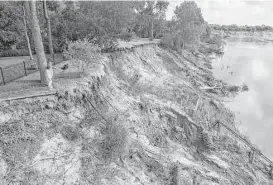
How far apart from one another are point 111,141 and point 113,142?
12 centimetres

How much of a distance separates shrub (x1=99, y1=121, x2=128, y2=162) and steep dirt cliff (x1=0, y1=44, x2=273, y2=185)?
0.05 m

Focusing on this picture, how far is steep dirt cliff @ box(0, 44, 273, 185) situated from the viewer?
873cm

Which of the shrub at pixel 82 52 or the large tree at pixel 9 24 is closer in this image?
the shrub at pixel 82 52

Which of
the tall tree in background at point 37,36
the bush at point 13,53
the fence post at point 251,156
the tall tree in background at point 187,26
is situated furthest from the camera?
the tall tree in background at point 187,26

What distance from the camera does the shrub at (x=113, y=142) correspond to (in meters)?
10.3

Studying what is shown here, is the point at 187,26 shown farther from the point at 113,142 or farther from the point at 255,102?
the point at 113,142

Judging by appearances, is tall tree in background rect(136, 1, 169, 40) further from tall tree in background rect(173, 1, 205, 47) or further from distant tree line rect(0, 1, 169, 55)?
distant tree line rect(0, 1, 169, 55)

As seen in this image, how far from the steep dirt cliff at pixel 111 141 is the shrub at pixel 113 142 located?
0.05 metres

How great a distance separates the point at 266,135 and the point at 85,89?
17.8 m

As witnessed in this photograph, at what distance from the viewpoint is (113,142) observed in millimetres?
10477

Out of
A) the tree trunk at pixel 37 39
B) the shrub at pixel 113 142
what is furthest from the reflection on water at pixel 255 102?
the tree trunk at pixel 37 39

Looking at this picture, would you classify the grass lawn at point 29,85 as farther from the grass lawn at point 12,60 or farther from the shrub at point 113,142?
the grass lawn at point 12,60

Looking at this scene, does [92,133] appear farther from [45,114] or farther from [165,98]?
[165,98]

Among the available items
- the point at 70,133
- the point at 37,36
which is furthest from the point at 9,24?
the point at 70,133
